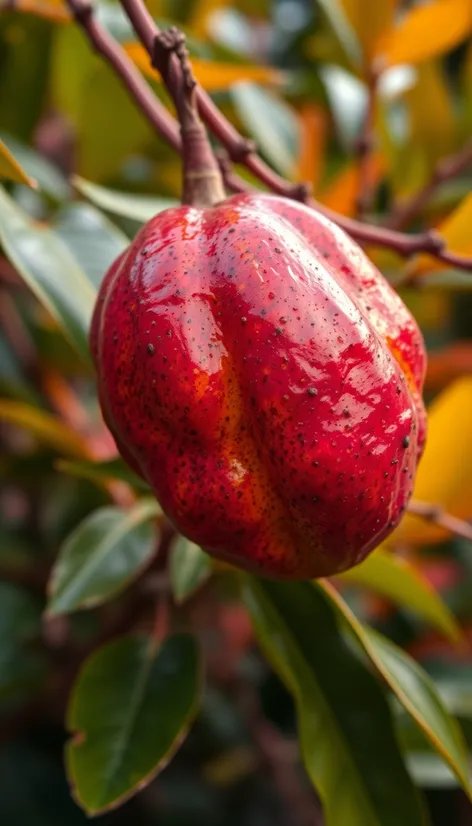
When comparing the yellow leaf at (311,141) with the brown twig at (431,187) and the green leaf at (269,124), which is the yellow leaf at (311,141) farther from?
the brown twig at (431,187)

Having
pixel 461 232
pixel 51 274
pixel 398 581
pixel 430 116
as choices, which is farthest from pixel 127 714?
pixel 430 116

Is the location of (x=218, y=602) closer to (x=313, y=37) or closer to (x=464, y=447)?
(x=464, y=447)

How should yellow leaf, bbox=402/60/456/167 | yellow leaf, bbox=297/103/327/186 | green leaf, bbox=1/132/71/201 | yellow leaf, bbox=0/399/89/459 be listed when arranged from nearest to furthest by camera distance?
yellow leaf, bbox=0/399/89/459 → green leaf, bbox=1/132/71/201 → yellow leaf, bbox=402/60/456/167 → yellow leaf, bbox=297/103/327/186

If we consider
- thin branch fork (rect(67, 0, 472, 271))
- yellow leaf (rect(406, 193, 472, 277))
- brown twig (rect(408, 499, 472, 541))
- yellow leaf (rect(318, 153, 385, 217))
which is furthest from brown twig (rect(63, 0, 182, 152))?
yellow leaf (rect(318, 153, 385, 217))

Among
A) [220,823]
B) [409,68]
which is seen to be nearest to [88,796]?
[220,823]

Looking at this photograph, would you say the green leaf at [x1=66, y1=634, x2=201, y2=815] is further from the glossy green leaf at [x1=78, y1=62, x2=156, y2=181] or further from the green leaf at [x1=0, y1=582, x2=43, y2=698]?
the glossy green leaf at [x1=78, y1=62, x2=156, y2=181]

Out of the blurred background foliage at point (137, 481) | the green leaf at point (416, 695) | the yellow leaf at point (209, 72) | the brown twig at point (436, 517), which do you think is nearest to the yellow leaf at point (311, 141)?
the blurred background foliage at point (137, 481)

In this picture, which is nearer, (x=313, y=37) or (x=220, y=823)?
(x=220, y=823)
